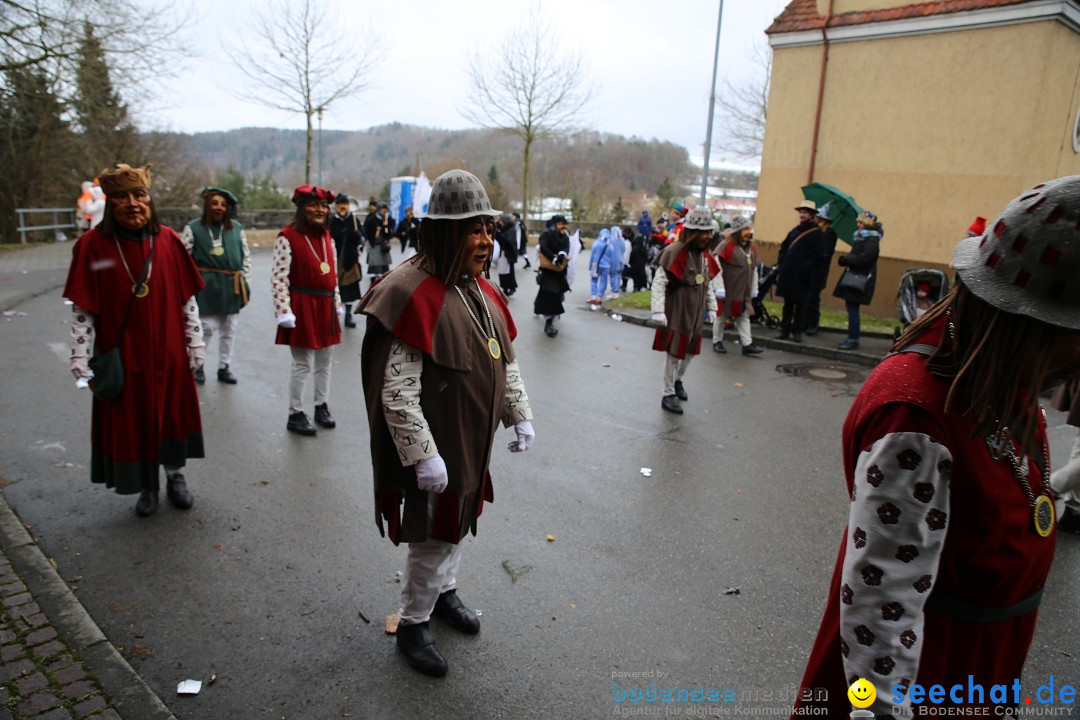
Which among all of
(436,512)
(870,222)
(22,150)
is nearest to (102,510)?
(436,512)

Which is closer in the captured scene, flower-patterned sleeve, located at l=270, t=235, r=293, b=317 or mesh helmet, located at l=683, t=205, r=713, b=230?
flower-patterned sleeve, located at l=270, t=235, r=293, b=317

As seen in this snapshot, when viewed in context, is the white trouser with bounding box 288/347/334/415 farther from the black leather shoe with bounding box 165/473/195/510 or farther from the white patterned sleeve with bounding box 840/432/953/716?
the white patterned sleeve with bounding box 840/432/953/716

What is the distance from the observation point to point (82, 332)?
417cm

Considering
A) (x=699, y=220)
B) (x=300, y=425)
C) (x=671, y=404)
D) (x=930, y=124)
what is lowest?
(x=300, y=425)

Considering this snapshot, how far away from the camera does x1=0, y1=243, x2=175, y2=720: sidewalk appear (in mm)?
2805

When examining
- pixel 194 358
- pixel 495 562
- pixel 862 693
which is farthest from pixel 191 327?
pixel 862 693

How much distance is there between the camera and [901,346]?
176 centimetres

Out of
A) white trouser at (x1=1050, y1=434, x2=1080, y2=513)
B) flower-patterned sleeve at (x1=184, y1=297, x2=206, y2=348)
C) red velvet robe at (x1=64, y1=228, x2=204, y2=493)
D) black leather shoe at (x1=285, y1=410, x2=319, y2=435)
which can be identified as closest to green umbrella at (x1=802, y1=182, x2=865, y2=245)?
white trouser at (x1=1050, y1=434, x2=1080, y2=513)

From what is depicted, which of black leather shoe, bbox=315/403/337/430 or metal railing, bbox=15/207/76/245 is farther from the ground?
metal railing, bbox=15/207/76/245

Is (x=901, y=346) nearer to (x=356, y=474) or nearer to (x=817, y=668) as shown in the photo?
(x=817, y=668)

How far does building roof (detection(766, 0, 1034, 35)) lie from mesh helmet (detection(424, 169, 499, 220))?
12886 millimetres

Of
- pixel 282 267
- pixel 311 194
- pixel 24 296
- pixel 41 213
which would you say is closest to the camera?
pixel 282 267

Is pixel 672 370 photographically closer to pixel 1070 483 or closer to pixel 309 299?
pixel 1070 483

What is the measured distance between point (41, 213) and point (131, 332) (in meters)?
23.7
